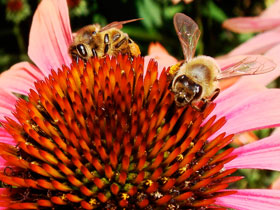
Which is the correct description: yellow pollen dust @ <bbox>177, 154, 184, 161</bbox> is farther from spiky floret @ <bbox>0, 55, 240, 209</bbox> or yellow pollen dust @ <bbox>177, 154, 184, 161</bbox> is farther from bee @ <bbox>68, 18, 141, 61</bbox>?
bee @ <bbox>68, 18, 141, 61</bbox>

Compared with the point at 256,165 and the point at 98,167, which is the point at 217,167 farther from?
the point at 98,167

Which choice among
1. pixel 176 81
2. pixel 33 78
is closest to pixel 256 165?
pixel 176 81

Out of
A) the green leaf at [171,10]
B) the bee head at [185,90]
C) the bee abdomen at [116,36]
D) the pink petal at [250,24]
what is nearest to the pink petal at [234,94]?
the bee head at [185,90]

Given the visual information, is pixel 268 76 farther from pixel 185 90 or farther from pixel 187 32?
pixel 185 90

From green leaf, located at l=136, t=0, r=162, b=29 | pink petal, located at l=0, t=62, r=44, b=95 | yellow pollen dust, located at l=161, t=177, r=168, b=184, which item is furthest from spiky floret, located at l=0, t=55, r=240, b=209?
green leaf, located at l=136, t=0, r=162, b=29

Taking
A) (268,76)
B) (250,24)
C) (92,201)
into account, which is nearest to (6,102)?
(92,201)

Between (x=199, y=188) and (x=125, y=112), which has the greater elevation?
(x=125, y=112)
